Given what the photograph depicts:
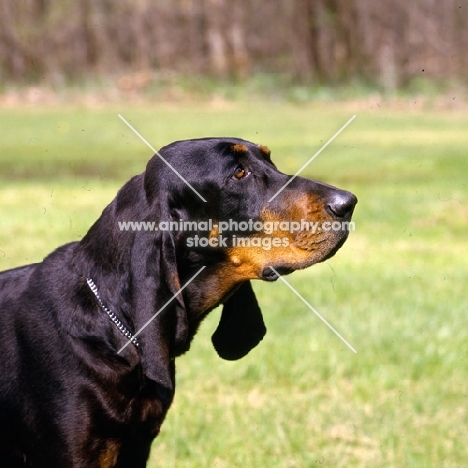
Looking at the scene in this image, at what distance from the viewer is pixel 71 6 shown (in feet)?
98.2

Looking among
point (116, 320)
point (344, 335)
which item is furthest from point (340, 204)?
point (344, 335)

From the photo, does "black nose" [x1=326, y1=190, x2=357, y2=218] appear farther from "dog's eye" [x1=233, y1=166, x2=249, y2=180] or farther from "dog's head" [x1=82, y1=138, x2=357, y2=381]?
"dog's eye" [x1=233, y1=166, x2=249, y2=180]

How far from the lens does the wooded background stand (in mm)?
27984

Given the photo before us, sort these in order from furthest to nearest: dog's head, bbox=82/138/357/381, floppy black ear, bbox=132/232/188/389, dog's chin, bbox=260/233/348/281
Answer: dog's chin, bbox=260/233/348/281
dog's head, bbox=82/138/357/381
floppy black ear, bbox=132/232/188/389

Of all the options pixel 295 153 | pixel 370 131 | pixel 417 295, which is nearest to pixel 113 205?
pixel 417 295

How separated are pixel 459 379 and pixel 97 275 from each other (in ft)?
9.28

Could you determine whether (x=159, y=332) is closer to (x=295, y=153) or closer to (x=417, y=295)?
(x=417, y=295)

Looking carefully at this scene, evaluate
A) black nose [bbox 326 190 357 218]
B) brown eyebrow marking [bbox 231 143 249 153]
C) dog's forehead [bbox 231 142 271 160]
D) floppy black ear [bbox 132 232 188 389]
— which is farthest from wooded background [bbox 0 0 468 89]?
floppy black ear [bbox 132 232 188 389]

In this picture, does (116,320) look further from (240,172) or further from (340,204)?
(340,204)

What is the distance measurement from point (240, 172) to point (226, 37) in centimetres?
2691

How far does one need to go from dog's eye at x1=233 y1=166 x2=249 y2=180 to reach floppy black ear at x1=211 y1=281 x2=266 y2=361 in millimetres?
498

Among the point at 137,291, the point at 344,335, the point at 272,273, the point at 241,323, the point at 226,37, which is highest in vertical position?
the point at 137,291

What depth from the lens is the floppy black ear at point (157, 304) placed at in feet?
11.3

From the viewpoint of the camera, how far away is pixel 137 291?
349cm
